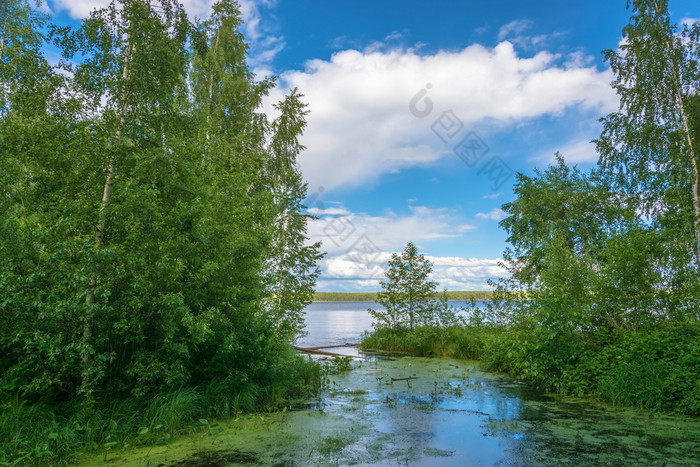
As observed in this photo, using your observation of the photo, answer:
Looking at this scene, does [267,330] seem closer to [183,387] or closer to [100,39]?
[183,387]

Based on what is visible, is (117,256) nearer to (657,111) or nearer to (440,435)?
(440,435)

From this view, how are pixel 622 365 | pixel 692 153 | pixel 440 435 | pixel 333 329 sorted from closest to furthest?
pixel 440 435, pixel 622 365, pixel 692 153, pixel 333 329

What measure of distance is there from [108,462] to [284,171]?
11.6 m

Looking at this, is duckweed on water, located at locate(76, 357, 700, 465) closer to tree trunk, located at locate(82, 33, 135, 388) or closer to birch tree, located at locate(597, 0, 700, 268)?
tree trunk, located at locate(82, 33, 135, 388)

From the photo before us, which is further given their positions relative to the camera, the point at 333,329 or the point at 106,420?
the point at 333,329

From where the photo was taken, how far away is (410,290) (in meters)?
16.4

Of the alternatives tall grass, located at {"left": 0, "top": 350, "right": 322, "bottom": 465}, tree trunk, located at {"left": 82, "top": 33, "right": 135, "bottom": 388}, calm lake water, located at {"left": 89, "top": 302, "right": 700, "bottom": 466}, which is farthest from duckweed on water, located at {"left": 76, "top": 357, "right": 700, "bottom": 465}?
tree trunk, located at {"left": 82, "top": 33, "right": 135, "bottom": 388}

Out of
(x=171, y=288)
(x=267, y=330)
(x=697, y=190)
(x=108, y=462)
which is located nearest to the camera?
(x=108, y=462)

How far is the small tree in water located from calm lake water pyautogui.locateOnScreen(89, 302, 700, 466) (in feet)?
24.3

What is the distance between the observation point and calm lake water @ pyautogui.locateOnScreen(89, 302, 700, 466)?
4.92 metres

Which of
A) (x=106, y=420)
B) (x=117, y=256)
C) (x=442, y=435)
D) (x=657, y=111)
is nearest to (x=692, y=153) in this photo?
(x=657, y=111)

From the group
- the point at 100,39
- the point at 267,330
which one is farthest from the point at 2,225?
the point at 267,330

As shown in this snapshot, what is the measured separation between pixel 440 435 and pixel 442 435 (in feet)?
0.10

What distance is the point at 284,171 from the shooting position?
1512 centimetres
